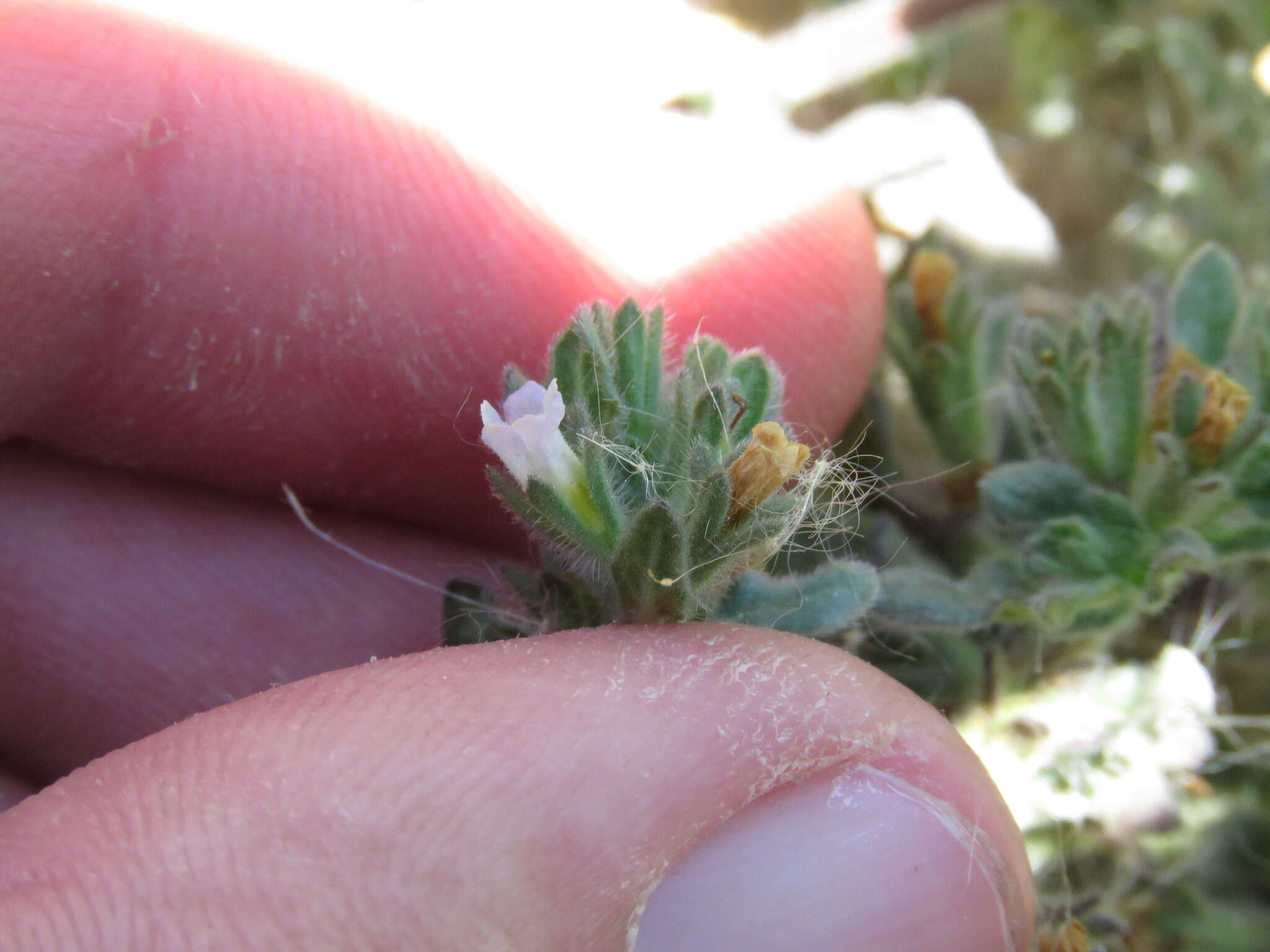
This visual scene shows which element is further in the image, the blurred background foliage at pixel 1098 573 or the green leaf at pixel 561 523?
the blurred background foliage at pixel 1098 573

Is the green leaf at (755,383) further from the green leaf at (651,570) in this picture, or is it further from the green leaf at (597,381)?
the green leaf at (651,570)

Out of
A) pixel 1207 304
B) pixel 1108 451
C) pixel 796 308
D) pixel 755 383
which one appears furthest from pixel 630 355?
pixel 1207 304

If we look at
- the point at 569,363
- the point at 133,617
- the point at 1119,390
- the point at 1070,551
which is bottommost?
the point at 133,617

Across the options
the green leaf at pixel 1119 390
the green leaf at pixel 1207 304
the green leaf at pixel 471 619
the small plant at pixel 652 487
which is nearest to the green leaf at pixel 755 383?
the small plant at pixel 652 487

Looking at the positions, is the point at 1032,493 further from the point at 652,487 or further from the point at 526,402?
the point at 526,402

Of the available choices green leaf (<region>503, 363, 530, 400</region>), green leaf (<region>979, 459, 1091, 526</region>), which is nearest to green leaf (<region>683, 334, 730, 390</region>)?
green leaf (<region>503, 363, 530, 400</region>)

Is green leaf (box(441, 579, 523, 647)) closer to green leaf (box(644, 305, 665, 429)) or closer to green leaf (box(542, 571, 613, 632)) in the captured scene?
green leaf (box(542, 571, 613, 632))

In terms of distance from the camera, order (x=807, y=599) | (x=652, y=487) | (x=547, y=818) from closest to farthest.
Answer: (x=547, y=818) < (x=652, y=487) < (x=807, y=599)
